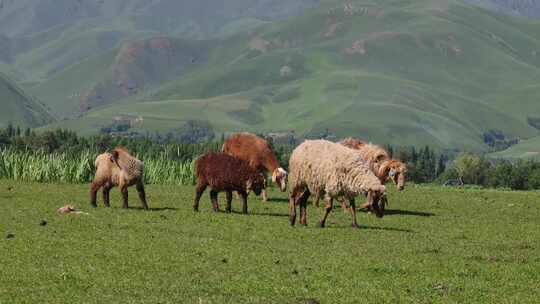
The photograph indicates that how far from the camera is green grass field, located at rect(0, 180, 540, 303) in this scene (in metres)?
16.5

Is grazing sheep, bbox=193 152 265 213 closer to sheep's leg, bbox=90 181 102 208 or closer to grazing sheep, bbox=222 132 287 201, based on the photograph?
grazing sheep, bbox=222 132 287 201

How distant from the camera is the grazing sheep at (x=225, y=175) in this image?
101 ft

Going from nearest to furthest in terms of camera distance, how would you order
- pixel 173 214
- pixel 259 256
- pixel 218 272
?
pixel 218 272 → pixel 259 256 → pixel 173 214

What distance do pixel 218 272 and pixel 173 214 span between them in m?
11.4

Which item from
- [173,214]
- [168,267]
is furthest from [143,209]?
[168,267]

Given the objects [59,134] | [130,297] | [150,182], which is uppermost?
[59,134]

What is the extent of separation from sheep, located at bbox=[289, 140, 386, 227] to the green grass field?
41.5 inches

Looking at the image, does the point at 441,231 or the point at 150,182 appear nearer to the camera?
the point at 441,231

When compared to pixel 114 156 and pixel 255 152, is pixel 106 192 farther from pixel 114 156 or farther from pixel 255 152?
pixel 255 152

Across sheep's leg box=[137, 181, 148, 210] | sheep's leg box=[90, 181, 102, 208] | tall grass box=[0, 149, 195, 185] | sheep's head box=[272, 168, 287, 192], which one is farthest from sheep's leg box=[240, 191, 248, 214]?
tall grass box=[0, 149, 195, 185]

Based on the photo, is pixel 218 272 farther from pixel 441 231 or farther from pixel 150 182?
pixel 150 182

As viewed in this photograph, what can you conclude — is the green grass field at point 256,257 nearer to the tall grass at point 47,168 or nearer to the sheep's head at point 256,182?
the sheep's head at point 256,182

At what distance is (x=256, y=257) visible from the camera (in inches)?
807

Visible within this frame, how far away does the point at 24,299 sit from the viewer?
15070 mm
